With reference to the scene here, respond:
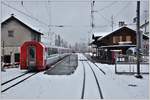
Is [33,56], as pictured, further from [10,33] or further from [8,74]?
[10,33]

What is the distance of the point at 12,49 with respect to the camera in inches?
1410

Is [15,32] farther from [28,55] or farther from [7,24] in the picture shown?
[28,55]

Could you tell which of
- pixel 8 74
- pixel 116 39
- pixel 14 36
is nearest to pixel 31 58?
pixel 8 74

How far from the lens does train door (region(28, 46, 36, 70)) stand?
22.0 m

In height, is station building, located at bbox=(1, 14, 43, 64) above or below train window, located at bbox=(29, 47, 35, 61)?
above

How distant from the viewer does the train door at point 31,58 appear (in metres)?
22.0

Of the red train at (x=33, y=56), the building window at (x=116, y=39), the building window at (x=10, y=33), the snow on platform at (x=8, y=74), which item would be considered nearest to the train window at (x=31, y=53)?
the red train at (x=33, y=56)

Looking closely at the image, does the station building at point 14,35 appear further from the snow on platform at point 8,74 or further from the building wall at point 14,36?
the snow on platform at point 8,74

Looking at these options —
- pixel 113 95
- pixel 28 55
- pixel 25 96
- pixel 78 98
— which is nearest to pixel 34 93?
pixel 25 96

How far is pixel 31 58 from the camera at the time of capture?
22.2 m

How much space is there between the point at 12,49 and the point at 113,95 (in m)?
27.2

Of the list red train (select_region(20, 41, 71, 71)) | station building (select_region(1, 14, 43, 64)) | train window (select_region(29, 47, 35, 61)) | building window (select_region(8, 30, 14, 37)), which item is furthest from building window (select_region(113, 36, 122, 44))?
train window (select_region(29, 47, 35, 61))

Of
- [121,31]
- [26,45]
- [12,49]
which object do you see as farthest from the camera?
[121,31]

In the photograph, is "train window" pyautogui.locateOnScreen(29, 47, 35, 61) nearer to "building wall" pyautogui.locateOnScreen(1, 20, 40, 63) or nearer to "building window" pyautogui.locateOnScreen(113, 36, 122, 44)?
"building wall" pyautogui.locateOnScreen(1, 20, 40, 63)
